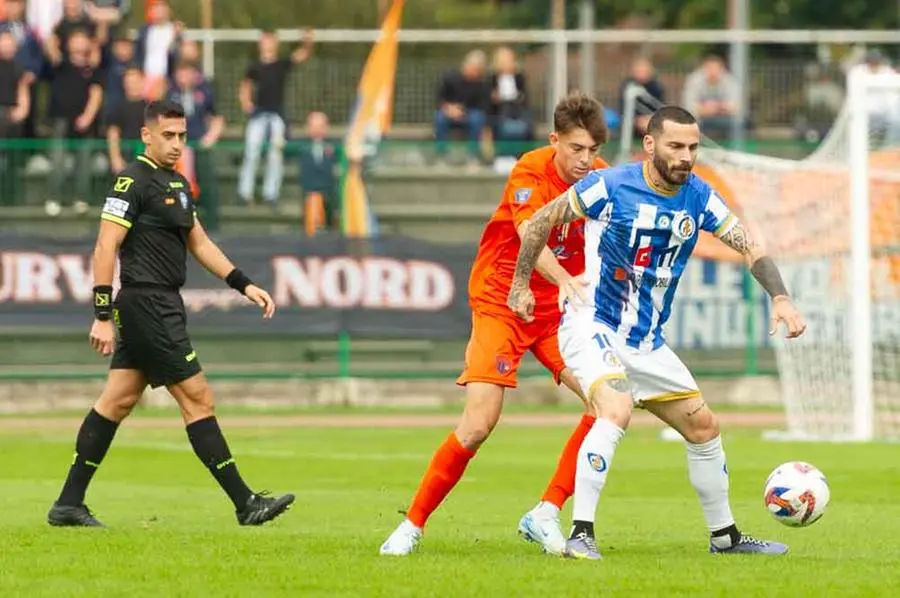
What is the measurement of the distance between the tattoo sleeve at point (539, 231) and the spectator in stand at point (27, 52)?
15.3m

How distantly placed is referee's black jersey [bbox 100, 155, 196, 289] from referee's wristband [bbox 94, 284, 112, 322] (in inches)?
4.7

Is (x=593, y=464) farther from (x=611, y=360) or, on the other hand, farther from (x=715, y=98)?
(x=715, y=98)

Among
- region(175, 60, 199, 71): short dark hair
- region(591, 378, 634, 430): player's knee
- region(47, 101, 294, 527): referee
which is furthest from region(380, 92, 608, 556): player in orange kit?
region(175, 60, 199, 71): short dark hair

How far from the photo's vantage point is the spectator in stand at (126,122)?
903 inches

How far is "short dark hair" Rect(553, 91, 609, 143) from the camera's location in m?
9.70

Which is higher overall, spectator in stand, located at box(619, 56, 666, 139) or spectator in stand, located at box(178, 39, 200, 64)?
spectator in stand, located at box(178, 39, 200, 64)

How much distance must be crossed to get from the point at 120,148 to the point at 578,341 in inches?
567

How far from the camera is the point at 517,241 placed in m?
10.3

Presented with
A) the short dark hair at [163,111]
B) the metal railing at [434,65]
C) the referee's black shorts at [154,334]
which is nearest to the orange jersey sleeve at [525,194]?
the short dark hair at [163,111]

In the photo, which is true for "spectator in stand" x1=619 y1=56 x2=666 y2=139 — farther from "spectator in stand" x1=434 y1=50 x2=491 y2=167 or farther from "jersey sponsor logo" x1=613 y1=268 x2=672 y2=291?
"jersey sponsor logo" x1=613 y1=268 x2=672 y2=291

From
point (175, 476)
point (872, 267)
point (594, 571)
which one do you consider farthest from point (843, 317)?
point (594, 571)

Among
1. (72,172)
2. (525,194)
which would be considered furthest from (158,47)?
(525,194)

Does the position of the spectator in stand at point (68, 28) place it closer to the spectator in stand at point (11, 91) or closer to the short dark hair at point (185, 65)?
the spectator in stand at point (11, 91)

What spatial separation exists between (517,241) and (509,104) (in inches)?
598
